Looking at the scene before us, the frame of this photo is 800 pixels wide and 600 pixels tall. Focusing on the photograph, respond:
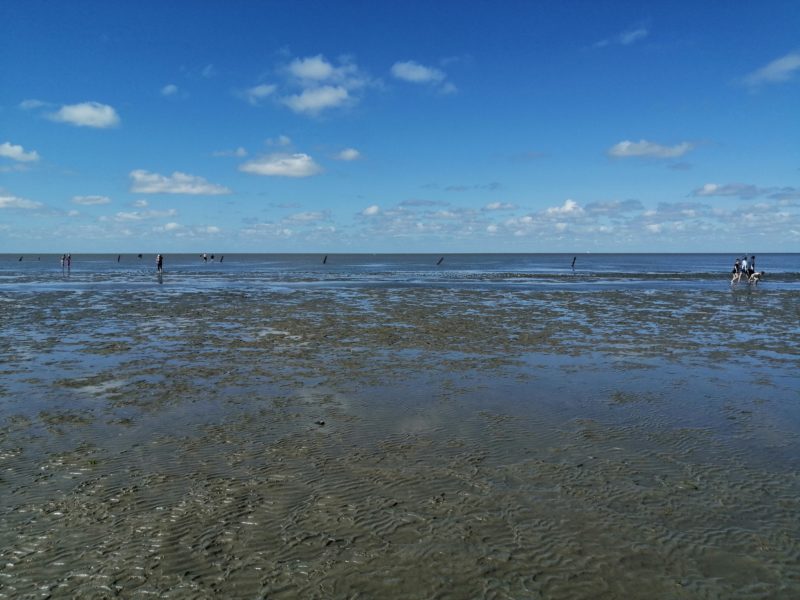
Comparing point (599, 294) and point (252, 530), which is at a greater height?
point (599, 294)

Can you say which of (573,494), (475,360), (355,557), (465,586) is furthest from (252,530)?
(475,360)

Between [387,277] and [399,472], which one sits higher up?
[387,277]

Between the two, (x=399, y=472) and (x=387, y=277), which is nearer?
(x=399, y=472)

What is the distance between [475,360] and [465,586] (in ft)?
34.5

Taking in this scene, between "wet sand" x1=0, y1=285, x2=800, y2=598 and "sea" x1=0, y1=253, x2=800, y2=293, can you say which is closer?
"wet sand" x1=0, y1=285, x2=800, y2=598

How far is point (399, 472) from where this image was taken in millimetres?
7410

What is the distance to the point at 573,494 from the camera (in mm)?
6719

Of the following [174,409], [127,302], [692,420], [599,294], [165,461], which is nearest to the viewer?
[165,461]

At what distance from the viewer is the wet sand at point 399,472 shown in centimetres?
514

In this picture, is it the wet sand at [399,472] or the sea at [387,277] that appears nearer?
the wet sand at [399,472]

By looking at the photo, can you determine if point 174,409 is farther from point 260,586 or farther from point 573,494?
point 573,494

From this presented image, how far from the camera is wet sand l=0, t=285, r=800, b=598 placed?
5.14 metres

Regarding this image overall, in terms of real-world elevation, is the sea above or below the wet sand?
above

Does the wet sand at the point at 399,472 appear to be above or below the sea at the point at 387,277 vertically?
below
